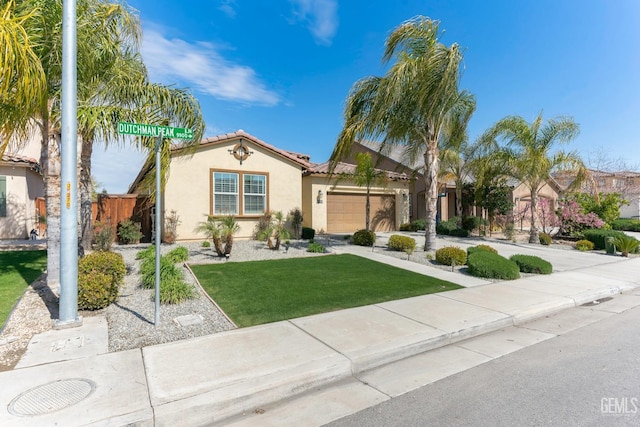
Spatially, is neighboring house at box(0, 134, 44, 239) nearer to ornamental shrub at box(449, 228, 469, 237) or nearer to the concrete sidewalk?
the concrete sidewalk

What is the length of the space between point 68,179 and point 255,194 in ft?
32.2

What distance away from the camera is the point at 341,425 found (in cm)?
297

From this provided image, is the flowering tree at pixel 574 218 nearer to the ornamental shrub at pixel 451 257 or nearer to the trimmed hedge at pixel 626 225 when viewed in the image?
the trimmed hedge at pixel 626 225

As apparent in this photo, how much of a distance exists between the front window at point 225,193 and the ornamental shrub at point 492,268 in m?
9.37

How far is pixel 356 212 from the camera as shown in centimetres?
1950

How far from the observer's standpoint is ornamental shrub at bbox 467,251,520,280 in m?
8.45

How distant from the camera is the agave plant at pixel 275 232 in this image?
475 inches

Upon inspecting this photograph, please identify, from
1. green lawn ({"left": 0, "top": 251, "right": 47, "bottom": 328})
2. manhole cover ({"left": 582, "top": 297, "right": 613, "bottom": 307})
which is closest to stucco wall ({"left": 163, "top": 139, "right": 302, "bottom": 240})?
green lawn ({"left": 0, "top": 251, "right": 47, "bottom": 328})

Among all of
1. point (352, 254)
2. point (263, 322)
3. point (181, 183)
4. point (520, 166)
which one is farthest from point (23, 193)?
point (520, 166)

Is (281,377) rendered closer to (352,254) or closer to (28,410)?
(28,410)

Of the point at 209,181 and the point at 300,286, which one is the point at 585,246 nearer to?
the point at 300,286

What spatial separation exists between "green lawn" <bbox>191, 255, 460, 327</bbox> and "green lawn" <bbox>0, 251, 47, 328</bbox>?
3233 mm

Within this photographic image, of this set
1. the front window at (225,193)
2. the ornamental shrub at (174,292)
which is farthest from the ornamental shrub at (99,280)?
the front window at (225,193)

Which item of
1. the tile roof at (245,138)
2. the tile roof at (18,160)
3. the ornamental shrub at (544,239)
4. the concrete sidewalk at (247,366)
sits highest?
the tile roof at (245,138)
